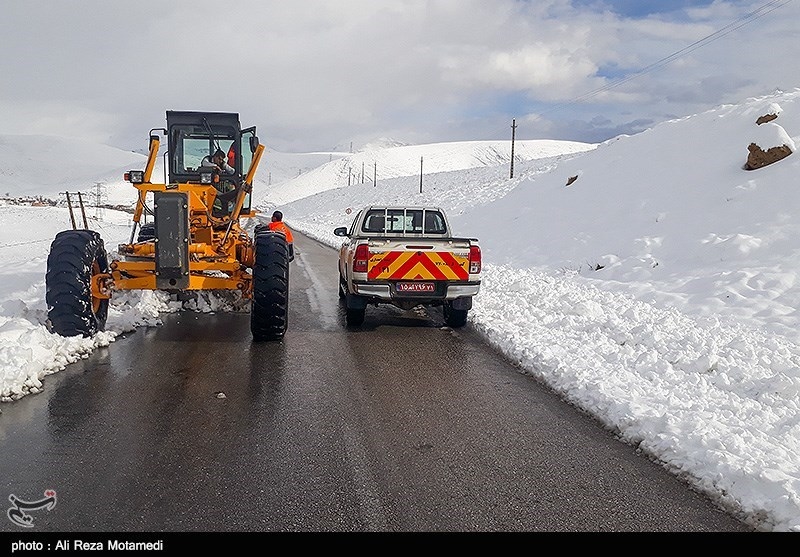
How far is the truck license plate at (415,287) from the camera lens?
857cm

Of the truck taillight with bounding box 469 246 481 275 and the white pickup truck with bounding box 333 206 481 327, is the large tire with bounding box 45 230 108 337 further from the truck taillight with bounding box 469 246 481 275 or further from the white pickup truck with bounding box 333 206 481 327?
the truck taillight with bounding box 469 246 481 275

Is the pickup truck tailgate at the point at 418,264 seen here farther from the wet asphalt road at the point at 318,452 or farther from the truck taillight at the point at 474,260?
the wet asphalt road at the point at 318,452

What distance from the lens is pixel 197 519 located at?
346cm

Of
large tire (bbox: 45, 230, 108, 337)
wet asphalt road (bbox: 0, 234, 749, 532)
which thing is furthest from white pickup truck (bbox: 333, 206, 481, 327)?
large tire (bbox: 45, 230, 108, 337)

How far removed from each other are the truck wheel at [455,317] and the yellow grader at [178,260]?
2.60m

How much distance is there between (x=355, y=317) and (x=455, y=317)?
1.49 m

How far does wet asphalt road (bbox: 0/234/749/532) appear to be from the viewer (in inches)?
140

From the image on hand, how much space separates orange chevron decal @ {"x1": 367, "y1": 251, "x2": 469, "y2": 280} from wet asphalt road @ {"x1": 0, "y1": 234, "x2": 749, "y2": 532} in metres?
1.64

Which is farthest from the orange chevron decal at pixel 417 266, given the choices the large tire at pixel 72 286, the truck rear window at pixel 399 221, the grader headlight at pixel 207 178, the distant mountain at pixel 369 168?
the distant mountain at pixel 369 168

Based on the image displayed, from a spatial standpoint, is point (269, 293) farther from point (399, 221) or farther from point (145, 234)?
point (145, 234)

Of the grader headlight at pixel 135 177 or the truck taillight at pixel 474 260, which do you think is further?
the truck taillight at pixel 474 260

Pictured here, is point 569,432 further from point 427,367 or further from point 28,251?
point 28,251


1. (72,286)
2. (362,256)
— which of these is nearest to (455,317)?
(362,256)
